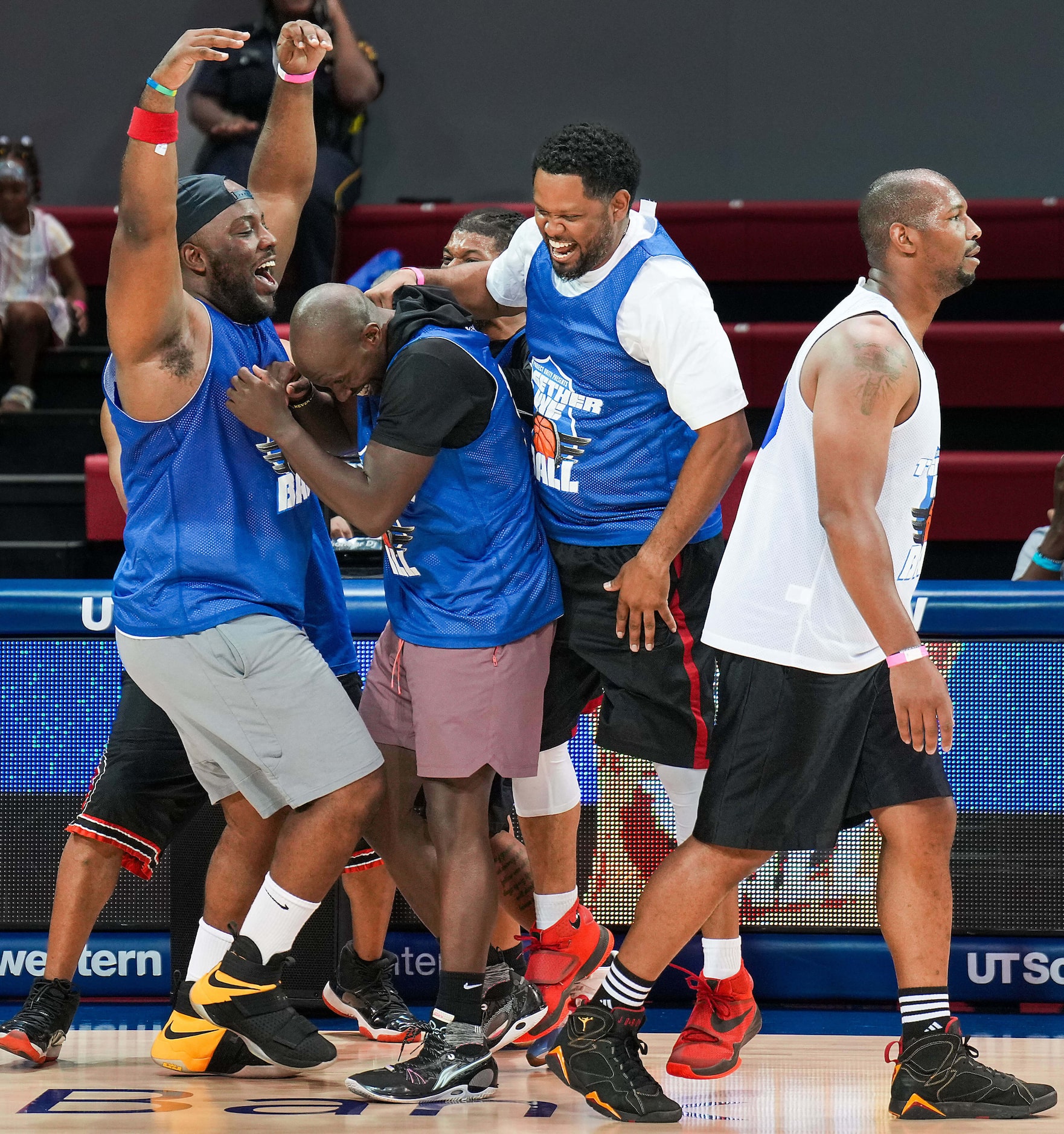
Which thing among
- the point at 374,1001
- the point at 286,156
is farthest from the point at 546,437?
the point at 374,1001

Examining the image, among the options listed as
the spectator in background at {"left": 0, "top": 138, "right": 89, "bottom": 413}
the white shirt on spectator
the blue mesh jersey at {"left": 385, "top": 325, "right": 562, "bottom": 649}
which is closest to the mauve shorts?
the blue mesh jersey at {"left": 385, "top": 325, "right": 562, "bottom": 649}

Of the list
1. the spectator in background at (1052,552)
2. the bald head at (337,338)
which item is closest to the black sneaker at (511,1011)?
the bald head at (337,338)

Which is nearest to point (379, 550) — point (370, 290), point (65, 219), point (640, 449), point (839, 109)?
point (370, 290)

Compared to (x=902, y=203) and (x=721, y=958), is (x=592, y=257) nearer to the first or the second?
(x=902, y=203)

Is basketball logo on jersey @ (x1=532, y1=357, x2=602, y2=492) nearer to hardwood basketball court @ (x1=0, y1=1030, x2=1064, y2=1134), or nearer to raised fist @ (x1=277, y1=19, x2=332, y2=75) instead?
raised fist @ (x1=277, y1=19, x2=332, y2=75)

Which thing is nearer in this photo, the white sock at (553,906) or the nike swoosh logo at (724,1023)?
the nike swoosh logo at (724,1023)

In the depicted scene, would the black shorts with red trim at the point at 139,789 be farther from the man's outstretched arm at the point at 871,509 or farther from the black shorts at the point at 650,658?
the man's outstretched arm at the point at 871,509

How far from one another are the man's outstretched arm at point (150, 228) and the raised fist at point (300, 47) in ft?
1.28

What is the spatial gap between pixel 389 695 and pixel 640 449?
661 millimetres

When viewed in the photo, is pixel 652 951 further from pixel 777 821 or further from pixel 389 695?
pixel 389 695

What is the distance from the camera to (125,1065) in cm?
287

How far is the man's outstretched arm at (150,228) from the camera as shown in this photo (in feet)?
8.16

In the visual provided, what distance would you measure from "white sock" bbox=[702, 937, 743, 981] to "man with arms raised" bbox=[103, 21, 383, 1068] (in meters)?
0.71

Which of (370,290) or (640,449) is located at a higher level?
(370,290)
